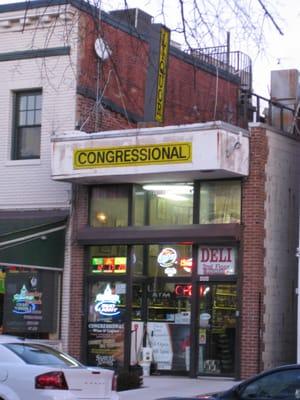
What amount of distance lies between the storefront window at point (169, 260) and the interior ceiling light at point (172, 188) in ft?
4.21

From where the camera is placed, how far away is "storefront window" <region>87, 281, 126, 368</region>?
769 inches

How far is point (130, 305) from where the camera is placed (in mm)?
19500

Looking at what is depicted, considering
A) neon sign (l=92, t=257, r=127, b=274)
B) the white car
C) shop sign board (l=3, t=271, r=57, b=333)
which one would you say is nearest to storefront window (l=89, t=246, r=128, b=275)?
neon sign (l=92, t=257, r=127, b=274)

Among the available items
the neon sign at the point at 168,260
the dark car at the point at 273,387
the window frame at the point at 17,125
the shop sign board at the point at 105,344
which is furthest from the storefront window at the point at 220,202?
the dark car at the point at 273,387

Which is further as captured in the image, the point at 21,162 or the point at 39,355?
the point at 21,162

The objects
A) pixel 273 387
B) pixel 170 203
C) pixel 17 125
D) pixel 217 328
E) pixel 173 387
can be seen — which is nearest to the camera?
pixel 273 387

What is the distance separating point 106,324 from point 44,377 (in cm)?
920

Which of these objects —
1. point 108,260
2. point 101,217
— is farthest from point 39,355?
point 101,217

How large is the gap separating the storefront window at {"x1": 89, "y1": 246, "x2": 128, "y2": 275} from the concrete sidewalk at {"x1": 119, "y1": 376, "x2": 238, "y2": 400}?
2.66m

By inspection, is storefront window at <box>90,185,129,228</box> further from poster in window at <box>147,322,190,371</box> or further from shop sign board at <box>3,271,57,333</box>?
poster in window at <box>147,322,190,371</box>

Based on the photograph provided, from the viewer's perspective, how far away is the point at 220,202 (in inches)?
748

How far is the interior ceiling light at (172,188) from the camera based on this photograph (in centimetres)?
1947

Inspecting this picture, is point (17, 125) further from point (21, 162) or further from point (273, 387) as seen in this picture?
point (273, 387)

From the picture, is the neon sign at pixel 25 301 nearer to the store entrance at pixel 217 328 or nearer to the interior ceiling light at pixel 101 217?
the interior ceiling light at pixel 101 217
